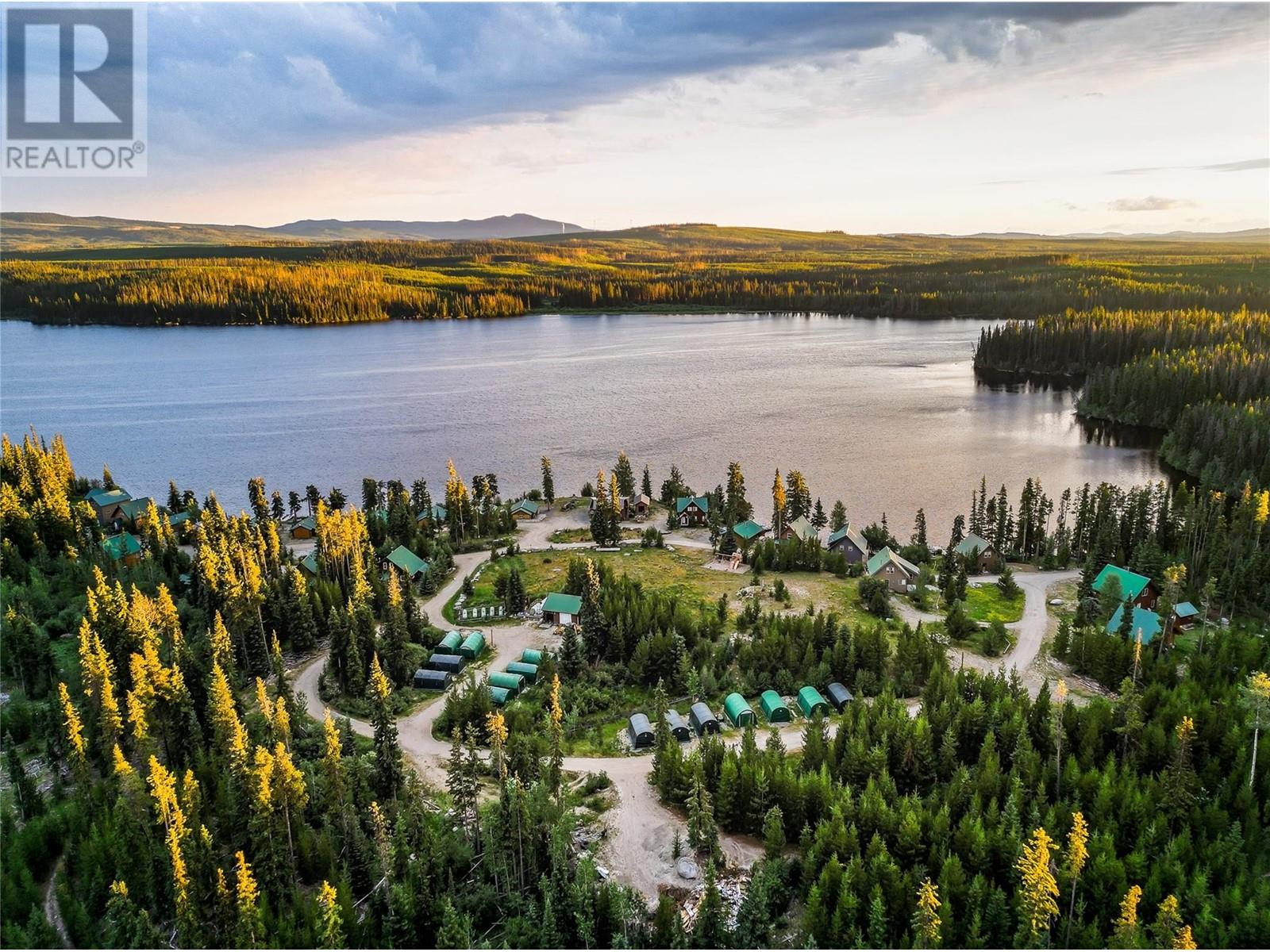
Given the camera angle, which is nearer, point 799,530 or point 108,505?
point 799,530

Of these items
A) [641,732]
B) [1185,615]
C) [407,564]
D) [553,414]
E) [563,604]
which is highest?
[553,414]

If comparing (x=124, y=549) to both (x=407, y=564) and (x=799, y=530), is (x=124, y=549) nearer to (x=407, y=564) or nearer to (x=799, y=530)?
(x=407, y=564)

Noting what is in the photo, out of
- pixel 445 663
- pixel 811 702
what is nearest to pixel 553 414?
pixel 445 663

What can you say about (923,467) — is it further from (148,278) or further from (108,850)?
(148,278)

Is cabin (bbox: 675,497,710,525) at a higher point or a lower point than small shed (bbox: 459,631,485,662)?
higher

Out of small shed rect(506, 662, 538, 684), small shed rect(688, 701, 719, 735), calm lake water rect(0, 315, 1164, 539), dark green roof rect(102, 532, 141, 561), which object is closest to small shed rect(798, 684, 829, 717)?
small shed rect(688, 701, 719, 735)

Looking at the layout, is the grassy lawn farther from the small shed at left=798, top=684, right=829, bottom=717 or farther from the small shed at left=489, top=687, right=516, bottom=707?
the small shed at left=489, top=687, right=516, bottom=707

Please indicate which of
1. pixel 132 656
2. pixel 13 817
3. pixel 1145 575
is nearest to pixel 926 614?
pixel 1145 575

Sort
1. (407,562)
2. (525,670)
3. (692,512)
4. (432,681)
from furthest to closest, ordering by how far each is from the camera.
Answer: (692,512)
(407,562)
(525,670)
(432,681)
